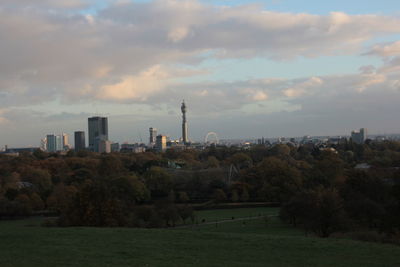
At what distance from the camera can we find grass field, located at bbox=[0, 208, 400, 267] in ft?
46.6

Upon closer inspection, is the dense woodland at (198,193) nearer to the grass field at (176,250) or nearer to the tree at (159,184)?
the tree at (159,184)

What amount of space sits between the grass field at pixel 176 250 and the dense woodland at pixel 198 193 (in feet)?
30.0

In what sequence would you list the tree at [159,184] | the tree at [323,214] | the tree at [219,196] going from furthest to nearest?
the tree at [159,184] < the tree at [219,196] < the tree at [323,214]

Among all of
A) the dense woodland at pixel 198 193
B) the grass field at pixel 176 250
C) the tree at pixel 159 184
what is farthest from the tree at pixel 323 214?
the tree at pixel 159 184

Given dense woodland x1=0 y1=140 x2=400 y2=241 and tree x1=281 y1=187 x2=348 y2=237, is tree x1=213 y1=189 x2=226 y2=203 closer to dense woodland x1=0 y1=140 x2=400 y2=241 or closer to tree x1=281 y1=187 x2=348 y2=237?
dense woodland x1=0 y1=140 x2=400 y2=241

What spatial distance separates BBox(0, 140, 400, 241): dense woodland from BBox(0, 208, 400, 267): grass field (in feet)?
30.0

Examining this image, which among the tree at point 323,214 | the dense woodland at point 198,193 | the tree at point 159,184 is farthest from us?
the tree at point 159,184

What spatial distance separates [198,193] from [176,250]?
49.4 meters

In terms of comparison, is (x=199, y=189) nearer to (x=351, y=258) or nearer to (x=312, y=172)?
(x=312, y=172)

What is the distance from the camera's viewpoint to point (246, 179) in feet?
216

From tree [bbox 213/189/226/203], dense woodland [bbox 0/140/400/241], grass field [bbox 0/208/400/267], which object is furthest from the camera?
tree [bbox 213/189/226/203]

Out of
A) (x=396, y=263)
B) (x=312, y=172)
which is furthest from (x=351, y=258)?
(x=312, y=172)

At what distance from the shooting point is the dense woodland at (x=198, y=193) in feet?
99.0

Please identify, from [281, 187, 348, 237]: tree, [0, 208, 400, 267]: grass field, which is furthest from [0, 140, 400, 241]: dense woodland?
[0, 208, 400, 267]: grass field
